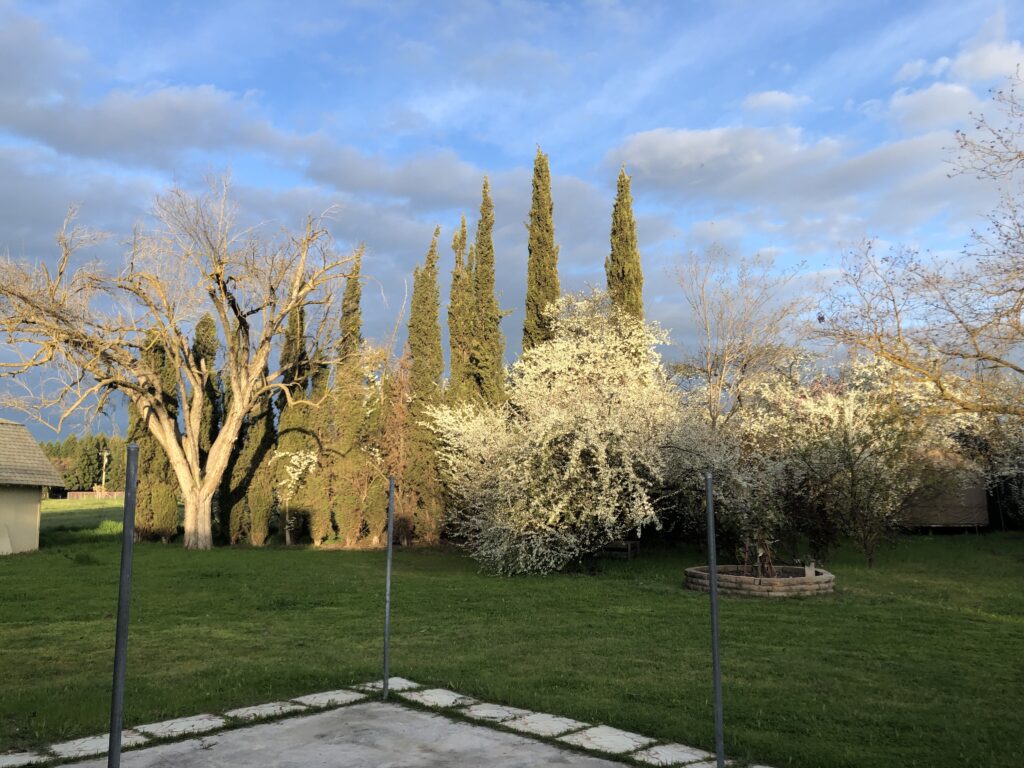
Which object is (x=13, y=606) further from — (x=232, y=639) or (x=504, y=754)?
(x=504, y=754)

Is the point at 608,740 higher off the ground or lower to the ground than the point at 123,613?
lower

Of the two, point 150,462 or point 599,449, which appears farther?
point 150,462

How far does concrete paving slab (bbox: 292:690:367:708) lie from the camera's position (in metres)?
5.88

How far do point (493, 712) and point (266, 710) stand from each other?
1.66 metres

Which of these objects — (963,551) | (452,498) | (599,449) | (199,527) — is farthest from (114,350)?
A: (963,551)

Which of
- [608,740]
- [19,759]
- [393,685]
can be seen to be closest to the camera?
[19,759]

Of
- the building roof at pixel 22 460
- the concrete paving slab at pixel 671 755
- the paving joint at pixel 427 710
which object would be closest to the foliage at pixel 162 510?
the building roof at pixel 22 460

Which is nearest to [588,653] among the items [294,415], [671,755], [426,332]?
[671,755]

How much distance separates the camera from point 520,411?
20.5 metres

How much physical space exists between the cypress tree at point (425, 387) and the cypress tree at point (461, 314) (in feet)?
3.15

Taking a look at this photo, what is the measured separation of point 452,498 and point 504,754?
1795 centimetres

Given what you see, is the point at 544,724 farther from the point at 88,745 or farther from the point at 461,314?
the point at 461,314

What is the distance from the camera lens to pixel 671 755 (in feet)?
15.4

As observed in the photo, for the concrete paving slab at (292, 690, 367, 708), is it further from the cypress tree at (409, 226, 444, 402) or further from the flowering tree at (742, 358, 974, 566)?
the cypress tree at (409, 226, 444, 402)
